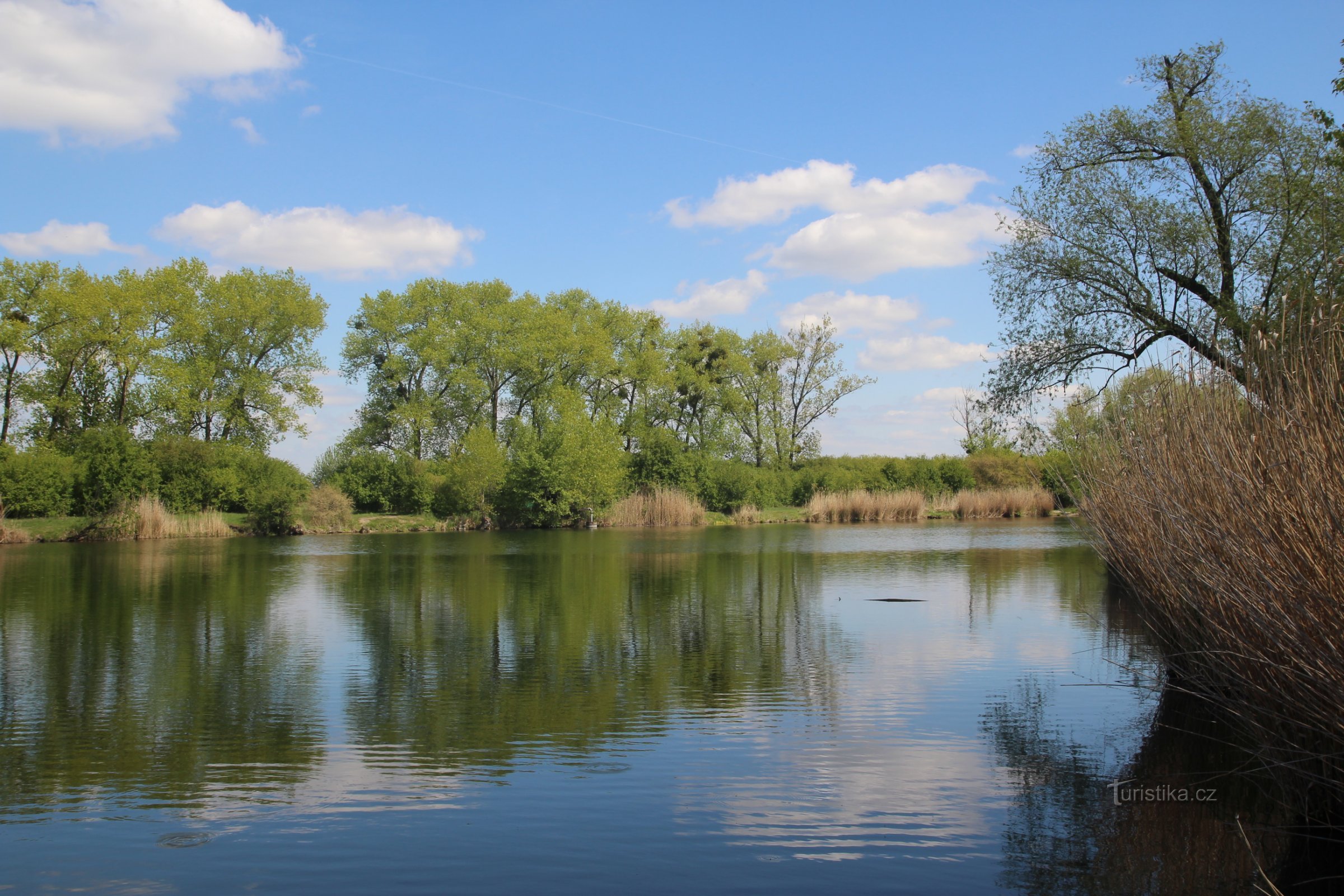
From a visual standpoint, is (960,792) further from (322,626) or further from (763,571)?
(763,571)

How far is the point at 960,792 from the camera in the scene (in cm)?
669

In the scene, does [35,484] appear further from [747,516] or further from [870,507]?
[870,507]

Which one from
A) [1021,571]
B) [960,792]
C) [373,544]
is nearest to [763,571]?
[1021,571]

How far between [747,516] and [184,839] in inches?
1878

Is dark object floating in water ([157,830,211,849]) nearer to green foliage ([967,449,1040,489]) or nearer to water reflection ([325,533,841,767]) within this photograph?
water reflection ([325,533,841,767])

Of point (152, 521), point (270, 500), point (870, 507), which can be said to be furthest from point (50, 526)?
point (870, 507)

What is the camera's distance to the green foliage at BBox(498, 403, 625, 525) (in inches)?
1901

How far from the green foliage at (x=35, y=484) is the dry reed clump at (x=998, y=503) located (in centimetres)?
4290

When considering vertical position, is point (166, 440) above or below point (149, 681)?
above

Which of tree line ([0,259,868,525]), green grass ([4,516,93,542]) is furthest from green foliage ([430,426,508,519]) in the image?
green grass ([4,516,93,542])

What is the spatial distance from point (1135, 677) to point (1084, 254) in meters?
12.5

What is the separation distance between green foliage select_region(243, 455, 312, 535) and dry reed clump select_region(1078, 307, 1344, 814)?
40869 mm

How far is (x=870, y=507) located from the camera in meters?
51.3

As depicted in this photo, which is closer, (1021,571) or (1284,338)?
(1284,338)
